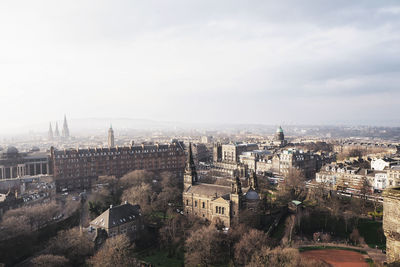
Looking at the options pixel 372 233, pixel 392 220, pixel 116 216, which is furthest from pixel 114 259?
pixel 372 233

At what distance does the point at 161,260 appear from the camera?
50.7 meters

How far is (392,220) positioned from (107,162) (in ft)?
313

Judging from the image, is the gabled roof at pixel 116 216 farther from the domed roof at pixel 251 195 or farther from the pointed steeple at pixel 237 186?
the domed roof at pixel 251 195

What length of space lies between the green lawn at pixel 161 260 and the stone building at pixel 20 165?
63.6 meters

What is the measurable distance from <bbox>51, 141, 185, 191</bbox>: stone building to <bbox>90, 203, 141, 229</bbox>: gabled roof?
42403 mm

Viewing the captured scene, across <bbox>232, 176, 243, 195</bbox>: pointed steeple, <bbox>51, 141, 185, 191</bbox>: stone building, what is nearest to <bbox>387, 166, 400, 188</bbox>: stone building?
<bbox>232, 176, 243, 195</bbox>: pointed steeple

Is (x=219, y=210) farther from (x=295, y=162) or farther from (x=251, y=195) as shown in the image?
(x=295, y=162)

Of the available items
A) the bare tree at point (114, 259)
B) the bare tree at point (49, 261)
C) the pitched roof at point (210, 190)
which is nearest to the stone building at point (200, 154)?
the pitched roof at point (210, 190)

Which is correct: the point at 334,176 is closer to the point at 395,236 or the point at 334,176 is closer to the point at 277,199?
the point at 277,199

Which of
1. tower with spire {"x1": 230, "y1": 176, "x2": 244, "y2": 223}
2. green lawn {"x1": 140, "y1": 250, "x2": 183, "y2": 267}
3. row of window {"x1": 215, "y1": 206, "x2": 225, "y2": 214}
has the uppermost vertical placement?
tower with spire {"x1": 230, "y1": 176, "x2": 244, "y2": 223}

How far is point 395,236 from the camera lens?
17297 mm

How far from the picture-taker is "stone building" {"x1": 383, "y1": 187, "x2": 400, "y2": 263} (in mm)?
16969

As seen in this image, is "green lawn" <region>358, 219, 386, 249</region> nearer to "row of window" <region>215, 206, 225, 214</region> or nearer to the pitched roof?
"row of window" <region>215, 206, 225, 214</region>

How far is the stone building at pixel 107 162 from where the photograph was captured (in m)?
96.0
